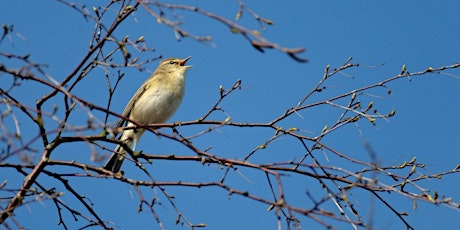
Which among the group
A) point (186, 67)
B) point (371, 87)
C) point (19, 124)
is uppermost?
point (186, 67)

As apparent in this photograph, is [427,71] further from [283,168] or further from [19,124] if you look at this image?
[19,124]

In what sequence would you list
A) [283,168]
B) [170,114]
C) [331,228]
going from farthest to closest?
[170,114]
[283,168]
[331,228]

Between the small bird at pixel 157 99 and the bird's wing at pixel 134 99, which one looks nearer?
the small bird at pixel 157 99

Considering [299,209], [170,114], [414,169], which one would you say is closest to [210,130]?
[299,209]

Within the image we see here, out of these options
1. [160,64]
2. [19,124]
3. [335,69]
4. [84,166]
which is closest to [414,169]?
[335,69]

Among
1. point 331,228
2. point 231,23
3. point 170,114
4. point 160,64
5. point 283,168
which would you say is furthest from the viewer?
point 160,64

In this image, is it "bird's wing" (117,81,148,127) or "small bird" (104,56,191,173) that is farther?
"bird's wing" (117,81,148,127)

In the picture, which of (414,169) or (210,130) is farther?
(414,169)

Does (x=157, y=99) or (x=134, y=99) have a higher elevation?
(x=134, y=99)

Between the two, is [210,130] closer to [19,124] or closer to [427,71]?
[19,124]

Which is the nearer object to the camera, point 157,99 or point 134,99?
point 157,99

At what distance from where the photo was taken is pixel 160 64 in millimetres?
8773

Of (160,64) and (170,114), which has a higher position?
(160,64)

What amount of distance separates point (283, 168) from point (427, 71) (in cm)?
154
